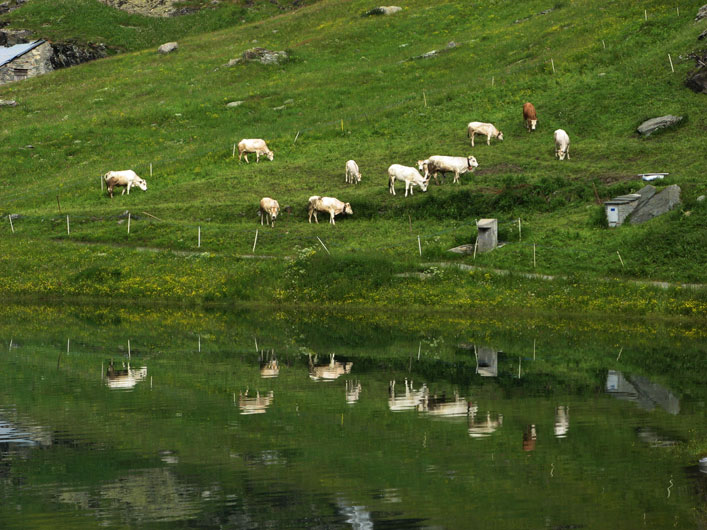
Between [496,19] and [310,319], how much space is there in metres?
65.8

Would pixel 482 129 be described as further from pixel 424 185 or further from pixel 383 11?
pixel 383 11

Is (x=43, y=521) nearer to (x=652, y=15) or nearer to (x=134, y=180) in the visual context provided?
(x=134, y=180)

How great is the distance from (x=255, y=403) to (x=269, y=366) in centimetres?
580

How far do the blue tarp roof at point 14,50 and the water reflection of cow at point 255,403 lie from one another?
9352 centimetres

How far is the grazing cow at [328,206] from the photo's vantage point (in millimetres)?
55219

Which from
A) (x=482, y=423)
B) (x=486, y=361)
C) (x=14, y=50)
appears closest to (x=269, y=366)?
(x=486, y=361)

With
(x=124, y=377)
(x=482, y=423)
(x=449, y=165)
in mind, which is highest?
(x=449, y=165)

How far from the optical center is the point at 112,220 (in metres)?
59.2

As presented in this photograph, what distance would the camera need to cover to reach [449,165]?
5881 cm

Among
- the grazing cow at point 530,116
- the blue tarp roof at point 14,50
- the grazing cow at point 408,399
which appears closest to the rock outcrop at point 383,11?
the blue tarp roof at point 14,50

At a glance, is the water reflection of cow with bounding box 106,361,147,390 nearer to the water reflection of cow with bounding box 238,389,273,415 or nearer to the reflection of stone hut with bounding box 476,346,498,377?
the water reflection of cow with bounding box 238,389,273,415

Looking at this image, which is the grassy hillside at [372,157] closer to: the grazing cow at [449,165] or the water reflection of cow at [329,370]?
the grazing cow at [449,165]

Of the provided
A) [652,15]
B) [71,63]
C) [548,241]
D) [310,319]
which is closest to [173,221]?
[310,319]

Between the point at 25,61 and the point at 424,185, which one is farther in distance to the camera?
the point at 25,61
